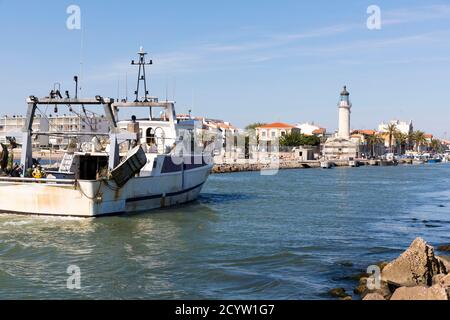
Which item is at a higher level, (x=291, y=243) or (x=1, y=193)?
(x=1, y=193)

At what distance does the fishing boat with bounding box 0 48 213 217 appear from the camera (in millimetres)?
22016

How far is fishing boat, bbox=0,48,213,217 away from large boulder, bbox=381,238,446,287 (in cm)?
1232

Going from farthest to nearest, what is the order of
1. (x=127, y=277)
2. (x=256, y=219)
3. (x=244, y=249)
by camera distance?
(x=256, y=219), (x=244, y=249), (x=127, y=277)

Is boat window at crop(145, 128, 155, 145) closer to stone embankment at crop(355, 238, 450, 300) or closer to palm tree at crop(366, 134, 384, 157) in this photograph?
stone embankment at crop(355, 238, 450, 300)

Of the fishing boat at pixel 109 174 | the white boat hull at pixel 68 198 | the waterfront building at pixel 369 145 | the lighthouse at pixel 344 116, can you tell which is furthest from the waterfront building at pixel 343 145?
the white boat hull at pixel 68 198

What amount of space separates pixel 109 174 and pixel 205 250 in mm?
6509

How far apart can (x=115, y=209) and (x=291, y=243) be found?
802cm

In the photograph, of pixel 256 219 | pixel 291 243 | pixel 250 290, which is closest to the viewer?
pixel 250 290

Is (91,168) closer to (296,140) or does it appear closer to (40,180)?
(40,180)

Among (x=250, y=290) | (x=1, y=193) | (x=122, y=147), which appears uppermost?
(x=122, y=147)

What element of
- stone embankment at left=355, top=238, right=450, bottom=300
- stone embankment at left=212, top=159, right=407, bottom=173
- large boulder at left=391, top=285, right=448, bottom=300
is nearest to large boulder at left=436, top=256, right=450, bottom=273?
stone embankment at left=355, top=238, right=450, bottom=300
